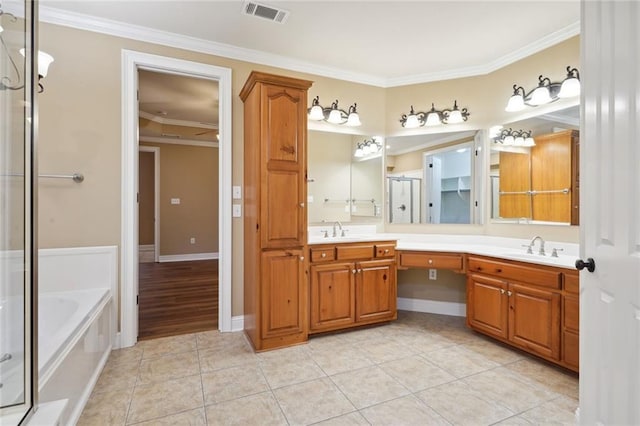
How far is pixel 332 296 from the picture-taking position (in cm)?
281

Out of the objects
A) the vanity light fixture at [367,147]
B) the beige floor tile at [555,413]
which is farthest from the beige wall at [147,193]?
the beige floor tile at [555,413]

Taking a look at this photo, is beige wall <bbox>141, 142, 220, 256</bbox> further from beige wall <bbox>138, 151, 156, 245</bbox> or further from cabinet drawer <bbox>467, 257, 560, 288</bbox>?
cabinet drawer <bbox>467, 257, 560, 288</bbox>

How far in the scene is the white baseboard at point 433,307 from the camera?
11.0 feet

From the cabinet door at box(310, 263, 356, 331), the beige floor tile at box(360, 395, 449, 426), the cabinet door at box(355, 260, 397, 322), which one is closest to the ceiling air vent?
the cabinet door at box(310, 263, 356, 331)

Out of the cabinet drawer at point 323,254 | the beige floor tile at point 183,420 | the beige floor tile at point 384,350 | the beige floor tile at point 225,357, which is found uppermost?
the cabinet drawer at point 323,254

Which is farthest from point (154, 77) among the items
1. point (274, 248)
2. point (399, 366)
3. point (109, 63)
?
point (399, 366)

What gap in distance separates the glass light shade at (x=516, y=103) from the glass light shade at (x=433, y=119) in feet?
2.27

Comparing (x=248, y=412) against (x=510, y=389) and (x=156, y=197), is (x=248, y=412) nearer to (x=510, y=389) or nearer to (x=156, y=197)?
(x=510, y=389)

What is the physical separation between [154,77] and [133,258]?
241cm

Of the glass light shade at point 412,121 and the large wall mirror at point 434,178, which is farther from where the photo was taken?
the glass light shade at point 412,121

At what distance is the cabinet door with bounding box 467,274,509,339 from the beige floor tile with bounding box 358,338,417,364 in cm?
68

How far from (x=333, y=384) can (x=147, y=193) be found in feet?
20.5

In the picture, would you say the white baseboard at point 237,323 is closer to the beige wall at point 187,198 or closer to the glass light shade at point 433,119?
the glass light shade at point 433,119

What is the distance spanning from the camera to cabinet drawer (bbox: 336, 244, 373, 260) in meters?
2.84
